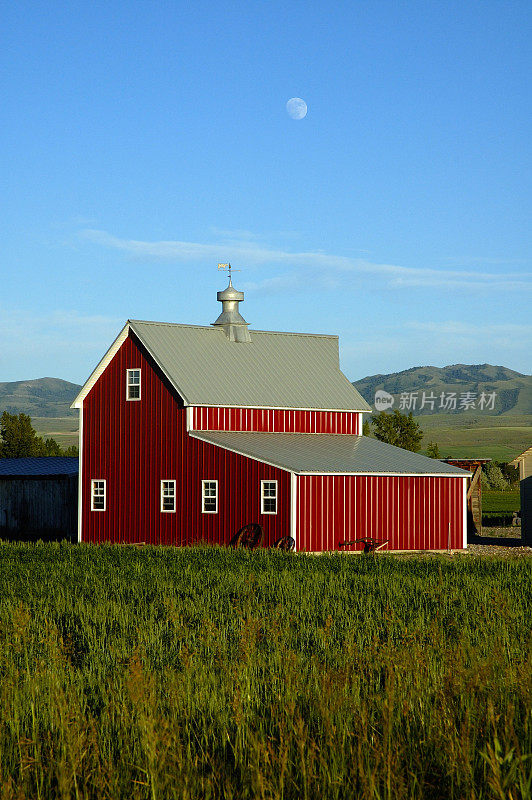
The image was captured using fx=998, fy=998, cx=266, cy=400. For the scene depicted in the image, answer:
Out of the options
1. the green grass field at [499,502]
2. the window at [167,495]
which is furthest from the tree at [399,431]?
the window at [167,495]

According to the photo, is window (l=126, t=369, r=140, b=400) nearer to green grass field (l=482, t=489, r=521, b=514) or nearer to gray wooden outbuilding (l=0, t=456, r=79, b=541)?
gray wooden outbuilding (l=0, t=456, r=79, b=541)

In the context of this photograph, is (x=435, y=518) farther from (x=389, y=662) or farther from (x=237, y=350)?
(x=389, y=662)

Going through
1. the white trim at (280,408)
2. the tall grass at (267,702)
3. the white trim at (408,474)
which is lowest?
the tall grass at (267,702)

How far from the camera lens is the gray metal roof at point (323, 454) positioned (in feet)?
107

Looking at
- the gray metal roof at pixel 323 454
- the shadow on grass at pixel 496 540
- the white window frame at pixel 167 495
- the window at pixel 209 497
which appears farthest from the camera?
the shadow on grass at pixel 496 540

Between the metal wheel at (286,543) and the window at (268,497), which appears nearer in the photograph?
the metal wheel at (286,543)

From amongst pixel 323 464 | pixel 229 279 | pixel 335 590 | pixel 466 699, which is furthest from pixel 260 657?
pixel 229 279

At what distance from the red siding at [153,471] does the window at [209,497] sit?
0.19 meters

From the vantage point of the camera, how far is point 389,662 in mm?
8031

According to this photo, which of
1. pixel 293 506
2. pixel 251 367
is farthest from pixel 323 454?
pixel 251 367

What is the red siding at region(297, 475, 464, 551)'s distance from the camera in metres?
31.9

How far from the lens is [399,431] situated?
72375mm

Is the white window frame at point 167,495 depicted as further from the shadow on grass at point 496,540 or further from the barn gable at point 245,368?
the shadow on grass at point 496,540

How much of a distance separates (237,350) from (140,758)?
1342 inches
